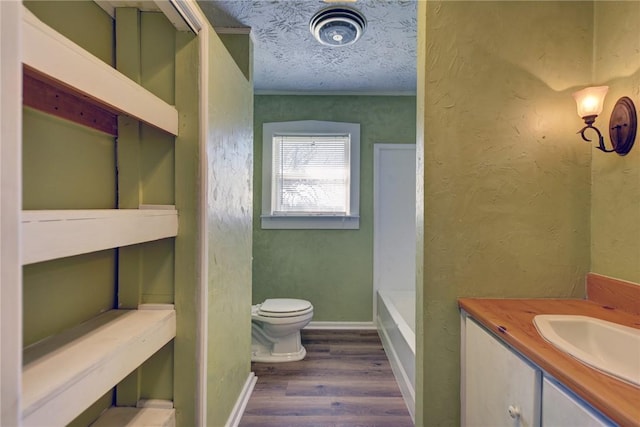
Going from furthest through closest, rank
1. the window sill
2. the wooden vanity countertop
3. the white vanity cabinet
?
the window sill
the white vanity cabinet
the wooden vanity countertop

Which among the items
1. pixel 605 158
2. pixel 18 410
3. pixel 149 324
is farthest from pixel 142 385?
pixel 605 158

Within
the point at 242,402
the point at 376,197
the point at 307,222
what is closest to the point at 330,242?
the point at 307,222

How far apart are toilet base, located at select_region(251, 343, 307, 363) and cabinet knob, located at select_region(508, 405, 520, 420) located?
6.11ft

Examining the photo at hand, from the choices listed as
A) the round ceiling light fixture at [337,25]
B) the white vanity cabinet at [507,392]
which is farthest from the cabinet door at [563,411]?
the round ceiling light fixture at [337,25]

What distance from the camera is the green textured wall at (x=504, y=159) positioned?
55.2 inches

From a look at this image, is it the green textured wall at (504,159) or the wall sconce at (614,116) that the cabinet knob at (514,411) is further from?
the wall sconce at (614,116)

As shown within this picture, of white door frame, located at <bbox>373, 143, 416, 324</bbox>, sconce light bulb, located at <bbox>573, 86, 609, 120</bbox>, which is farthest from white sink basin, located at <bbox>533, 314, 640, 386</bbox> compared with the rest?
white door frame, located at <bbox>373, 143, 416, 324</bbox>

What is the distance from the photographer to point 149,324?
46.4 inches

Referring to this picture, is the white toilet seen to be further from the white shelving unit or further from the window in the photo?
the white shelving unit

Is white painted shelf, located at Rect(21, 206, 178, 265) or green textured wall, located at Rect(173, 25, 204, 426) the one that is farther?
green textured wall, located at Rect(173, 25, 204, 426)

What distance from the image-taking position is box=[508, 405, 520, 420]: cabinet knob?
0.98 metres

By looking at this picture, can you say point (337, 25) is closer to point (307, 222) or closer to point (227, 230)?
point (227, 230)

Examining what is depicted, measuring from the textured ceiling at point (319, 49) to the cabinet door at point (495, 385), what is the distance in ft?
6.00

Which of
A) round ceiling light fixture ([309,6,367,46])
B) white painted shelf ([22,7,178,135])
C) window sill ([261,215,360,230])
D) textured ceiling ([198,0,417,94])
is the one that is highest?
textured ceiling ([198,0,417,94])
